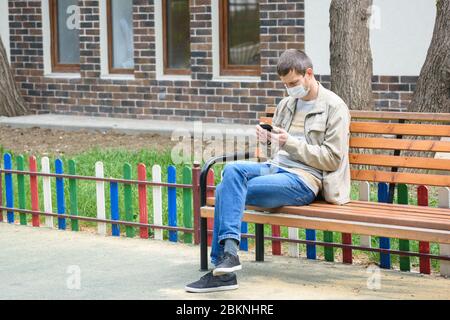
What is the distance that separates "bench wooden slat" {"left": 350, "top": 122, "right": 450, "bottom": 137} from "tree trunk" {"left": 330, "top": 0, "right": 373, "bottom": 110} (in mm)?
2745

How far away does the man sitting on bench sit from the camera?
271 inches

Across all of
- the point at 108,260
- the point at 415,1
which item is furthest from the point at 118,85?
the point at 108,260

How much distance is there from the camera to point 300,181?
23.0ft

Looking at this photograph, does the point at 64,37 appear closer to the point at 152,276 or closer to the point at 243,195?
the point at 152,276

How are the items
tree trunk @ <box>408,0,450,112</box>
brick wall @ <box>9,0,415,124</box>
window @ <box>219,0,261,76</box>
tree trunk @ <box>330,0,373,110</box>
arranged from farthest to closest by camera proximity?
window @ <box>219,0,261,76</box>
brick wall @ <box>9,0,415,124</box>
tree trunk @ <box>330,0,373,110</box>
tree trunk @ <box>408,0,450,112</box>

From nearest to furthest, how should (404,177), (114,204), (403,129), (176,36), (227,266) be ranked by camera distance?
1. (227,266)
2. (404,177)
3. (403,129)
4. (114,204)
5. (176,36)

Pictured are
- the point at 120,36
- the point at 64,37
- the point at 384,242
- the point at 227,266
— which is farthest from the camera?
the point at 64,37

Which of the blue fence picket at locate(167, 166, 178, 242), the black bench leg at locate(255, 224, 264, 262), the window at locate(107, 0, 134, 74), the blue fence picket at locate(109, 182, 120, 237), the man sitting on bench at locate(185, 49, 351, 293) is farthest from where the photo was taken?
the window at locate(107, 0, 134, 74)

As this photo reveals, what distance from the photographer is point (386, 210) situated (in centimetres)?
683

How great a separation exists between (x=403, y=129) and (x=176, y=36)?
9565 mm

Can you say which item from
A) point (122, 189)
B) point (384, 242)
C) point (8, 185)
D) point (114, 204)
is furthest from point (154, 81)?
point (384, 242)

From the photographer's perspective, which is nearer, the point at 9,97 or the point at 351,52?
the point at 351,52

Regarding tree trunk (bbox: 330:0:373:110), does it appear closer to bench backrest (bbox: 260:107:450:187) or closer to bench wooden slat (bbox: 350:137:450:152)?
bench backrest (bbox: 260:107:450:187)

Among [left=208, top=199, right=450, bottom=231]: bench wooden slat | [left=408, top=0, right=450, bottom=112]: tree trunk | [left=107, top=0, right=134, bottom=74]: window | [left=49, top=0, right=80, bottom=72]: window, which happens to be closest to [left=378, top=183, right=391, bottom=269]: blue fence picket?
[left=208, top=199, right=450, bottom=231]: bench wooden slat
